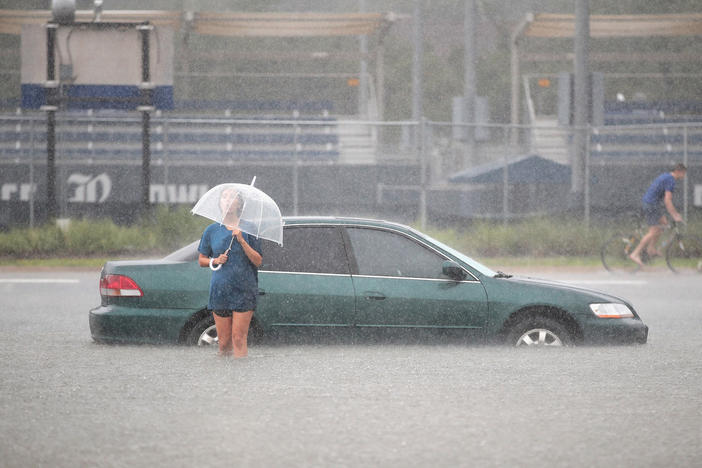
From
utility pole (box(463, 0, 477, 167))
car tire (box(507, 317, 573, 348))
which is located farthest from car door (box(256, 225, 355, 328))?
utility pole (box(463, 0, 477, 167))

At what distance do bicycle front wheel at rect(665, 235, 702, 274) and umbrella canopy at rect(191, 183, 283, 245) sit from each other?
1235 cm

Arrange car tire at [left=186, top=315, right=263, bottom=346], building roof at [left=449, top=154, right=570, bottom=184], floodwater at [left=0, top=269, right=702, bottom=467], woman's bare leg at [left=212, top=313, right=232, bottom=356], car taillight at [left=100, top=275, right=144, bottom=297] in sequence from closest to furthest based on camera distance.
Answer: floodwater at [left=0, top=269, right=702, bottom=467]
woman's bare leg at [left=212, top=313, right=232, bottom=356]
car taillight at [left=100, top=275, right=144, bottom=297]
car tire at [left=186, top=315, right=263, bottom=346]
building roof at [left=449, top=154, right=570, bottom=184]

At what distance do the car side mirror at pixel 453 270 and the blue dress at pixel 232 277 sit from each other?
5.47ft

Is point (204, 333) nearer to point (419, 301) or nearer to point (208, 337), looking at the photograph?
point (208, 337)

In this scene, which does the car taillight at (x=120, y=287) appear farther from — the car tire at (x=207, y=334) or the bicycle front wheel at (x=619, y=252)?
the bicycle front wheel at (x=619, y=252)

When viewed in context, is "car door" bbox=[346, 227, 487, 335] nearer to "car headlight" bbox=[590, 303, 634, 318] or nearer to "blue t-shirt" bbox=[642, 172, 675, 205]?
"car headlight" bbox=[590, 303, 634, 318]

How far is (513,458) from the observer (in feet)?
20.3

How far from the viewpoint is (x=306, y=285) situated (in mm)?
10188

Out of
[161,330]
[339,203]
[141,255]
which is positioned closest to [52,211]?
[141,255]

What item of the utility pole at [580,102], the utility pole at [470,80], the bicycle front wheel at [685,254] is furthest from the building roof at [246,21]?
the bicycle front wheel at [685,254]

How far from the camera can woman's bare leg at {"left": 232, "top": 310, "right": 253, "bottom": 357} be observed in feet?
31.1

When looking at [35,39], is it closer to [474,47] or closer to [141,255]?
[141,255]

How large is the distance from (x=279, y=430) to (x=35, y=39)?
18.1 meters

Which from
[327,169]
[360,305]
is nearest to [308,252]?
[360,305]
